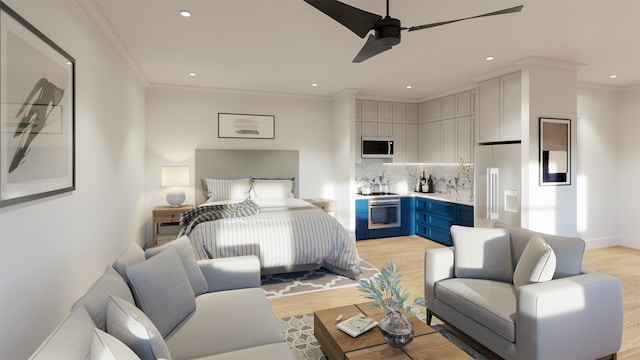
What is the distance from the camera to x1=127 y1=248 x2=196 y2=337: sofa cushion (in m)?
1.69

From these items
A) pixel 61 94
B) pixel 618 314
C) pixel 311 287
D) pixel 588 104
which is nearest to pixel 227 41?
pixel 61 94

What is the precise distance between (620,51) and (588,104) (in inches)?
71.6

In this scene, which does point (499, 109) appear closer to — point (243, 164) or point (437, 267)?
point (437, 267)

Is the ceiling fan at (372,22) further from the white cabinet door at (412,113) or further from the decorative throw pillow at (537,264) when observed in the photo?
the white cabinet door at (412,113)

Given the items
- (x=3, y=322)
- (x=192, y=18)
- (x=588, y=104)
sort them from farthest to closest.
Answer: (x=588, y=104)
(x=192, y=18)
(x=3, y=322)

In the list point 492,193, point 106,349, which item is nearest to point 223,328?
point 106,349

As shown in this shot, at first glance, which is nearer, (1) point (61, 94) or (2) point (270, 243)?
(1) point (61, 94)

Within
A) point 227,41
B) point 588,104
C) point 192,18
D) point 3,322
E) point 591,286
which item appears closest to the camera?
point 3,322

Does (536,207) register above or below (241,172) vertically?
below

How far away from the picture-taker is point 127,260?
73.2 inches

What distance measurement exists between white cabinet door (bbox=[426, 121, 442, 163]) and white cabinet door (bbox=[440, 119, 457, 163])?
8 cm

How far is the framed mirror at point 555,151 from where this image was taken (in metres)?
3.93

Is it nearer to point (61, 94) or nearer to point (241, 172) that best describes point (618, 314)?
point (61, 94)

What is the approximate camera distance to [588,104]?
521 centimetres
